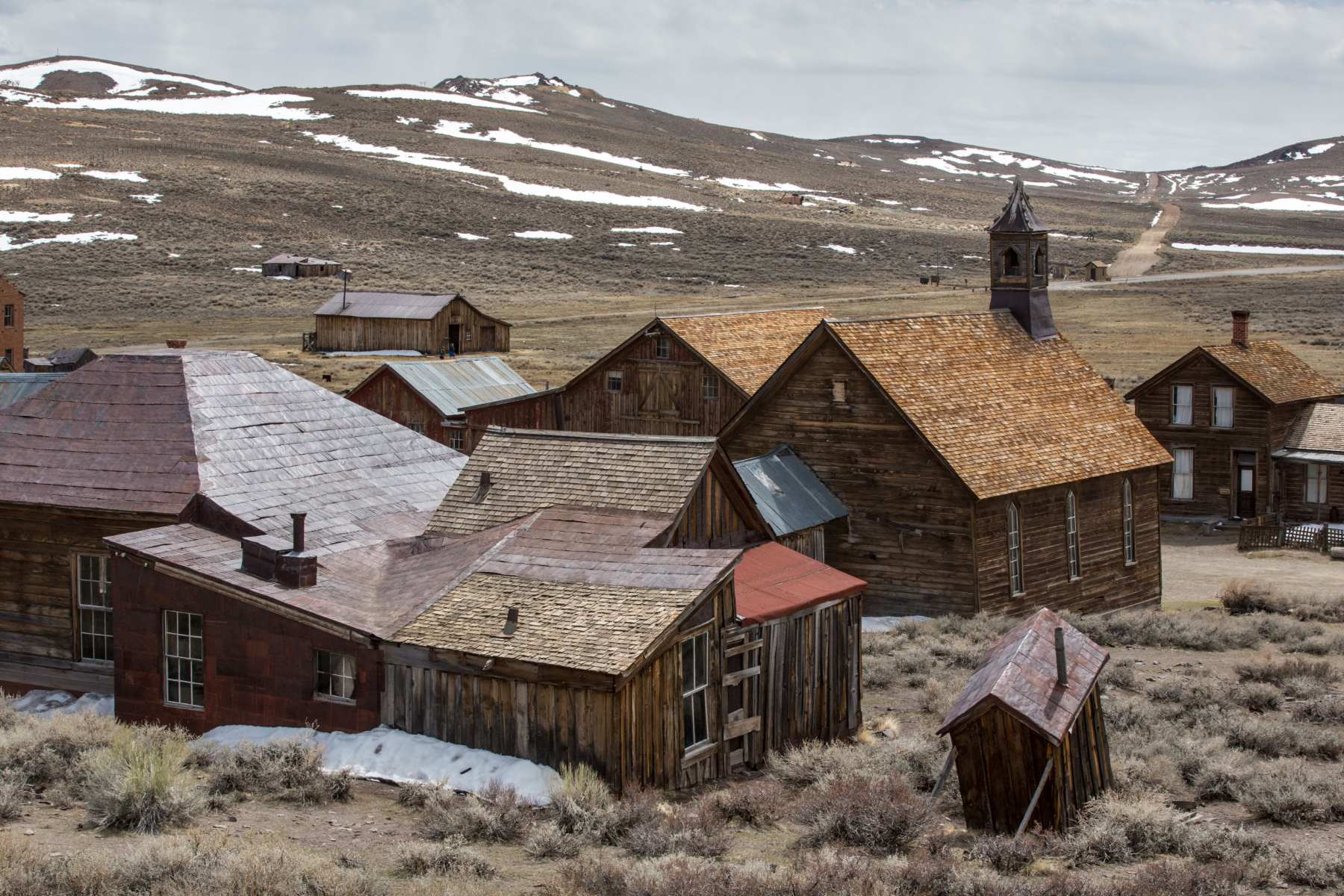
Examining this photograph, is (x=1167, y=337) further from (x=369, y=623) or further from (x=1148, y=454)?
(x=369, y=623)

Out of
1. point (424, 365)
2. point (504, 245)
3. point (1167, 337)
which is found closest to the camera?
point (424, 365)

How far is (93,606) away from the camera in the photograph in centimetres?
1872

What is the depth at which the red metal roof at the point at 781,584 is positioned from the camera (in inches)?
650

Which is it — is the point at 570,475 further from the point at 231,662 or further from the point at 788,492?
the point at 788,492

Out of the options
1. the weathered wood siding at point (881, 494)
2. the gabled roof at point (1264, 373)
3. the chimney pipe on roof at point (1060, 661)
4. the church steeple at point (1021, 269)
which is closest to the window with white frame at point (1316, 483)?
the gabled roof at point (1264, 373)

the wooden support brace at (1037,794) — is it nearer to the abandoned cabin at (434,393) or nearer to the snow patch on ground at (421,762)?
the snow patch on ground at (421,762)

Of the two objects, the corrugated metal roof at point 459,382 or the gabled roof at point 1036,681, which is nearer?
the gabled roof at point 1036,681

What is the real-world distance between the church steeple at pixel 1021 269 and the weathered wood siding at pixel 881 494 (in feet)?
18.8

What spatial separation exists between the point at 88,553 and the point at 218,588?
3598mm

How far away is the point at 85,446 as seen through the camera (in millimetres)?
19484

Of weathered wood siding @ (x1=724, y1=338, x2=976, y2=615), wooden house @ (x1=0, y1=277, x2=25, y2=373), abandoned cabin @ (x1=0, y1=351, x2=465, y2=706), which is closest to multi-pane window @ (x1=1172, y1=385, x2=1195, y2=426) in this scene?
weathered wood siding @ (x1=724, y1=338, x2=976, y2=615)

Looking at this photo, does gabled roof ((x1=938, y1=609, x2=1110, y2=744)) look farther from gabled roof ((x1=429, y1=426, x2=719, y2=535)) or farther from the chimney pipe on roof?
gabled roof ((x1=429, y1=426, x2=719, y2=535))

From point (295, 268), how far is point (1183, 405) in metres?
61.8

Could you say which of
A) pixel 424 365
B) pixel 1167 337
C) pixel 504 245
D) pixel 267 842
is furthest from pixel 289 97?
pixel 267 842
